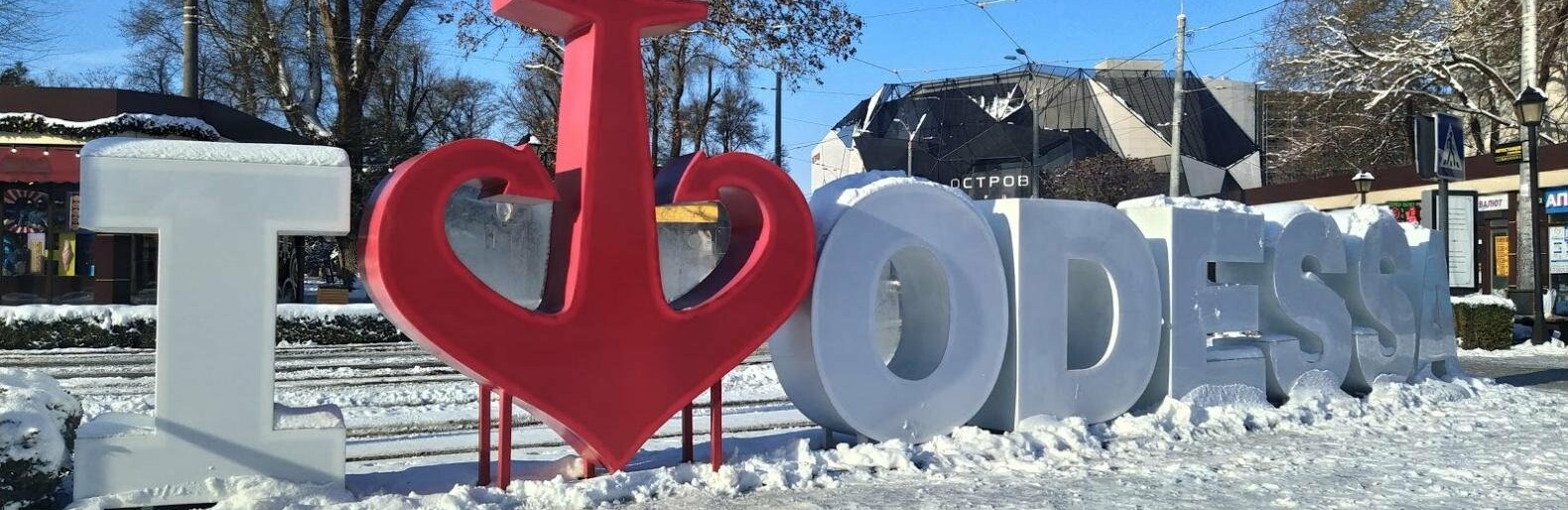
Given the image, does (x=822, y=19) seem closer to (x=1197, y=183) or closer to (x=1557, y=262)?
(x=1557, y=262)

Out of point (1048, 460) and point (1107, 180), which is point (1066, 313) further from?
point (1107, 180)

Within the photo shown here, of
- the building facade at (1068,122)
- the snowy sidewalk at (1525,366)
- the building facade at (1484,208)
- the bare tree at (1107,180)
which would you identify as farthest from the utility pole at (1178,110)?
the building facade at (1068,122)

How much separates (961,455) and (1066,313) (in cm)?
166

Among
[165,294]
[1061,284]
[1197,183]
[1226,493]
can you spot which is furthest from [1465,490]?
[1197,183]

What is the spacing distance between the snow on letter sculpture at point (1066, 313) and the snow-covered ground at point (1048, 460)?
24cm

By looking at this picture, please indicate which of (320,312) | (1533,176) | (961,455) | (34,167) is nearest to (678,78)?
(320,312)

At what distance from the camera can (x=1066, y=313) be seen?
331 inches

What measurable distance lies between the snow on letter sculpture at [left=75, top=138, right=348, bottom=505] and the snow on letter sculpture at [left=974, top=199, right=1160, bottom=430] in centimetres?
452

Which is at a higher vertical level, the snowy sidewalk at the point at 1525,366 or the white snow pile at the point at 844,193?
the white snow pile at the point at 844,193

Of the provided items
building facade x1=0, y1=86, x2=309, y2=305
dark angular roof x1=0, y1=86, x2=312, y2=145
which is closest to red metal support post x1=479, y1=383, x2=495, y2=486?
building facade x1=0, y1=86, x2=309, y2=305

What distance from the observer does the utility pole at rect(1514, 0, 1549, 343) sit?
19.3m

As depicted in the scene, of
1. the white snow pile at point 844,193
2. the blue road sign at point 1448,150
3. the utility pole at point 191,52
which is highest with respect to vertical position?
the utility pole at point 191,52

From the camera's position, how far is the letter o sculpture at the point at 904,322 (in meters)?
7.14

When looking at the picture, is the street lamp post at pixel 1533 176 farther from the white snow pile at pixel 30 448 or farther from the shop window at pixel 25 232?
the shop window at pixel 25 232
